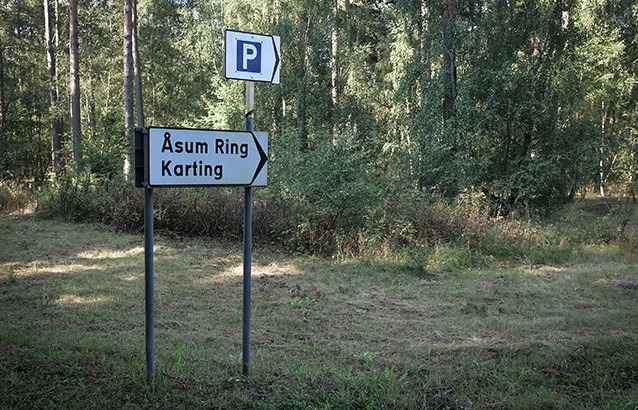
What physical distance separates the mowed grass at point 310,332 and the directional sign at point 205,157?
5.01ft

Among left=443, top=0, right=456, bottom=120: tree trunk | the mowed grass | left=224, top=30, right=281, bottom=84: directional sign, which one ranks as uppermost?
left=443, top=0, right=456, bottom=120: tree trunk

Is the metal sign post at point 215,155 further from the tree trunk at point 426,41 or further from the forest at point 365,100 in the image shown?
the tree trunk at point 426,41

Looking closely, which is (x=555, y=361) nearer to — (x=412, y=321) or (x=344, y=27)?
(x=412, y=321)

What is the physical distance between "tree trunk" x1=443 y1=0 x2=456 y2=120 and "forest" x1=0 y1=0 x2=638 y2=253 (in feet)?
0.15

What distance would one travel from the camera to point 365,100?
82.3 ft

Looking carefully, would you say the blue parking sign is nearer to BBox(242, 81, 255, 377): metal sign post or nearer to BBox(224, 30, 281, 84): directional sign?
BBox(224, 30, 281, 84): directional sign

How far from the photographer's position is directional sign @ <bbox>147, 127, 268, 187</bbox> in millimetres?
3225

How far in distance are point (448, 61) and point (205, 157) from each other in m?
15.0

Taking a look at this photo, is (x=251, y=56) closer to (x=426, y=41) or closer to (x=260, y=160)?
(x=260, y=160)

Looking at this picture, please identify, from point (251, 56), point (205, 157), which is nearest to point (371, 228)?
point (251, 56)

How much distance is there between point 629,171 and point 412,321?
2403cm

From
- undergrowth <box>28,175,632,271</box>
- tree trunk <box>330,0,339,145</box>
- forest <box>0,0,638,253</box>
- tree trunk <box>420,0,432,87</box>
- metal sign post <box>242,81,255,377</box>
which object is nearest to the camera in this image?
metal sign post <box>242,81,255,377</box>

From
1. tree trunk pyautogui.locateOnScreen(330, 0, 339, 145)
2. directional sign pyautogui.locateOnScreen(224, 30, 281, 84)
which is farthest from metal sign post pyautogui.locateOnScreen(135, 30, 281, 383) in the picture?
tree trunk pyautogui.locateOnScreen(330, 0, 339, 145)

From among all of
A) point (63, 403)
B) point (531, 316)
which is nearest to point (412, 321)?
point (531, 316)
